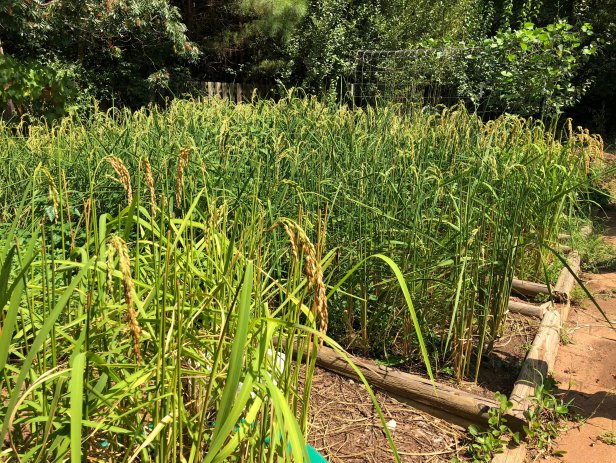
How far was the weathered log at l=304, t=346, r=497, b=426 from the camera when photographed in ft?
8.51

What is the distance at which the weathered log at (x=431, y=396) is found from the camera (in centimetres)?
259

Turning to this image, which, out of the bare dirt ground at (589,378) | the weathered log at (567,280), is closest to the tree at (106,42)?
the weathered log at (567,280)

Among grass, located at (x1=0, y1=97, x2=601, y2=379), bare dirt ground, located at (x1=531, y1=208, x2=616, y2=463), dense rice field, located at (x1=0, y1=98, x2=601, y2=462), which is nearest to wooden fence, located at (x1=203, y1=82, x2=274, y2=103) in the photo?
dense rice field, located at (x1=0, y1=98, x2=601, y2=462)

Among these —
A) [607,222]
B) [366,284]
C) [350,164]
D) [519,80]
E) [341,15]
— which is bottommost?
[607,222]

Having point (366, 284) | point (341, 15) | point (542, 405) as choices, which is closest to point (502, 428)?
point (542, 405)

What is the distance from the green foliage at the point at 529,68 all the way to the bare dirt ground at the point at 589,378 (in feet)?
12.1

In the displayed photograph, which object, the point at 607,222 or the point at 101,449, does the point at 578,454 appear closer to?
the point at 101,449

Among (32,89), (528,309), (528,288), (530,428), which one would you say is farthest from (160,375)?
(32,89)

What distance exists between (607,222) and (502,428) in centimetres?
522

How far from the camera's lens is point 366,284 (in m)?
2.94

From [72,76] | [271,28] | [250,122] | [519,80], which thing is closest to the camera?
[250,122]

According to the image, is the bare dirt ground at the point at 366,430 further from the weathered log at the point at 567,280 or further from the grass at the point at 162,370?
the weathered log at the point at 567,280

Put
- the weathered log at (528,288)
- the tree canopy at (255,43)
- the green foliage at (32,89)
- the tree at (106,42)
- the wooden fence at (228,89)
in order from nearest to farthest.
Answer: the weathered log at (528,288) → the green foliage at (32,89) → the tree canopy at (255,43) → the tree at (106,42) → the wooden fence at (228,89)

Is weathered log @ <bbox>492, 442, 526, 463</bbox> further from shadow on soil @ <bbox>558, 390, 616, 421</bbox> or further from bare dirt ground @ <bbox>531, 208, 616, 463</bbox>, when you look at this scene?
shadow on soil @ <bbox>558, 390, 616, 421</bbox>
